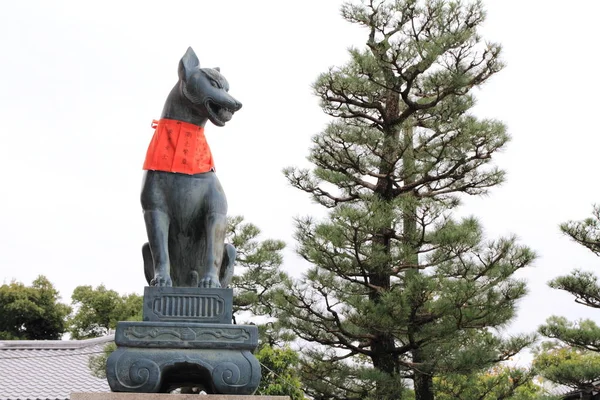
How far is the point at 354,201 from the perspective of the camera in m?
12.1

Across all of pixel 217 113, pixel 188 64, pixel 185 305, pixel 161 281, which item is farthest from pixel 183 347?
pixel 188 64

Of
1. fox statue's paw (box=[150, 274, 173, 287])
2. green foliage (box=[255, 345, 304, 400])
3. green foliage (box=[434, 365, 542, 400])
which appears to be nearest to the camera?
fox statue's paw (box=[150, 274, 173, 287])

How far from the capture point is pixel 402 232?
11633mm

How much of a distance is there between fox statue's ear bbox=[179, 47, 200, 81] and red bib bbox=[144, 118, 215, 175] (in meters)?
0.27

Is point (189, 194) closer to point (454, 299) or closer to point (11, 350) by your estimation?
point (454, 299)

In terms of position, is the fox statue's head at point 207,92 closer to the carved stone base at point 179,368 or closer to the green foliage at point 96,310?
the carved stone base at point 179,368

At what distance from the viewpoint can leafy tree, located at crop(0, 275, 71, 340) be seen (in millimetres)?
24609

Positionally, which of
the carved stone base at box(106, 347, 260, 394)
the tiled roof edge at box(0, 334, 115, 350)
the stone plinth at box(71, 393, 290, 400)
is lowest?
the stone plinth at box(71, 393, 290, 400)

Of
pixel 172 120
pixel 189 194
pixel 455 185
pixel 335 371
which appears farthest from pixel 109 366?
pixel 455 185

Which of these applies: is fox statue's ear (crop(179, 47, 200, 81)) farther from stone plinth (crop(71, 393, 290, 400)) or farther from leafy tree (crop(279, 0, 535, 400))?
leafy tree (crop(279, 0, 535, 400))

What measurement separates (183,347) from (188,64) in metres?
1.63

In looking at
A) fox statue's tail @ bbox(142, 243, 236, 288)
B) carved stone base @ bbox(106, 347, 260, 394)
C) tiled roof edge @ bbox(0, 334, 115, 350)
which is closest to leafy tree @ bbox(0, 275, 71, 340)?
tiled roof edge @ bbox(0, 334, 115, 350)

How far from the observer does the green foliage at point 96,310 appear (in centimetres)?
2488

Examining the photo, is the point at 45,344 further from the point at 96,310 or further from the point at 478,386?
the point at 478,386
